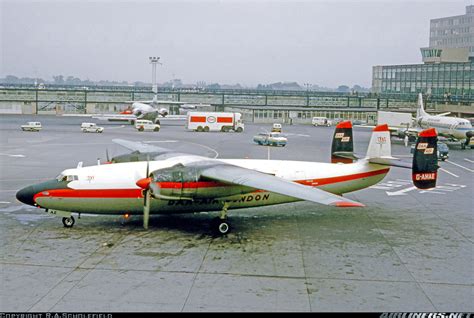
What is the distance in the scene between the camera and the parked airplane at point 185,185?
27.8 metres

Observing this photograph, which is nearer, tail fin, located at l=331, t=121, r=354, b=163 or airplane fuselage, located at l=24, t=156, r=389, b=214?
airplane fuselage, located at l=24, t=156, r=389, b=214

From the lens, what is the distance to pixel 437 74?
152m

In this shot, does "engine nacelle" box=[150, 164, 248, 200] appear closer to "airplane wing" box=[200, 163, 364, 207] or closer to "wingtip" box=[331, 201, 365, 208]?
"airplane wing" box=[200, 163, 364, 207]

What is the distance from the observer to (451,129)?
3191 inches

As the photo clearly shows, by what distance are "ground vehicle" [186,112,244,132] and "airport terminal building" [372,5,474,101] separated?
71.6 m

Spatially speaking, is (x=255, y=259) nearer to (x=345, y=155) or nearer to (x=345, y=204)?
(x=345, y=204)

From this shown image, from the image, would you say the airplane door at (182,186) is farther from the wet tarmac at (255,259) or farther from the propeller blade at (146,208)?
the wet tarmac at (255,259)

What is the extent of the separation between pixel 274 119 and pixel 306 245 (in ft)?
369

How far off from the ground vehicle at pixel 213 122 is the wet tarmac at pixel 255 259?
59.7 metres

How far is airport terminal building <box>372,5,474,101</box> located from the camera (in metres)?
144

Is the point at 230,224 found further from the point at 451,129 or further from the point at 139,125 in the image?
the point at 139,125

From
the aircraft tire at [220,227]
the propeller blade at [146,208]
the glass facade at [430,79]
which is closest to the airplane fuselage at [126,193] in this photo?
the propeller blade at [146,208]

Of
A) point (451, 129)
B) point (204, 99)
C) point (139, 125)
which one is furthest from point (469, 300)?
point (204, 99)

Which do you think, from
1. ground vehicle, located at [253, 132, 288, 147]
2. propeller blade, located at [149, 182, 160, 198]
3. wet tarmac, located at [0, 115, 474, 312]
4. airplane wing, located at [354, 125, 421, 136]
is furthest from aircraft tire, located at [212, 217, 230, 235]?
airplane wing, located at [354, 125, 421, 136]
